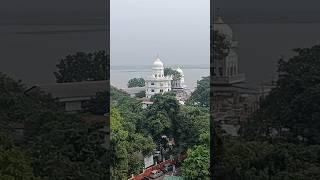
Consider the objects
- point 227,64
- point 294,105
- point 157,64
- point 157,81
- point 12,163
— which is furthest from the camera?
point 157,81

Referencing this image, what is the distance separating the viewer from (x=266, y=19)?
4.69 meters

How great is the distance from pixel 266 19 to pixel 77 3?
5.27 ft

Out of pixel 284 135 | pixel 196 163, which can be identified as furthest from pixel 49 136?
pixel 196 163

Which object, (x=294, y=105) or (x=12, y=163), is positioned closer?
(x=12, y=163)

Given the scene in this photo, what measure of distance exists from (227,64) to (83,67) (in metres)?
1.25

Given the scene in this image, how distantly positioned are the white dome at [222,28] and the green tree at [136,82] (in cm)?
300

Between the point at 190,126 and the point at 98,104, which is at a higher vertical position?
the point at 98,104

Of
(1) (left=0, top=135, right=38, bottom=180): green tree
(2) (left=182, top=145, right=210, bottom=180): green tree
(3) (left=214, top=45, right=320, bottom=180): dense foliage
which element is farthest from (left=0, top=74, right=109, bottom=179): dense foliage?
(2) (left=182, top=145, right=210, bottom=180): green tree

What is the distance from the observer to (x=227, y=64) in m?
4.90

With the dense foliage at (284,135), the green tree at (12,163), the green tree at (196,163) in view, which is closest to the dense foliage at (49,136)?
the green tree at (12,163)

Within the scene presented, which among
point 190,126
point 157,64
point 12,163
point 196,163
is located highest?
point 157,64

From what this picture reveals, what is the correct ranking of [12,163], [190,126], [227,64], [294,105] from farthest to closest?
1. [190,126]
2. [227,64]
3. [294,105]
4. [12,163]

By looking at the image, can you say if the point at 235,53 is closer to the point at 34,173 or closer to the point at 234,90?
the point at 234,90

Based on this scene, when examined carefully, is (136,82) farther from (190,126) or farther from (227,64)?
(227,64)
